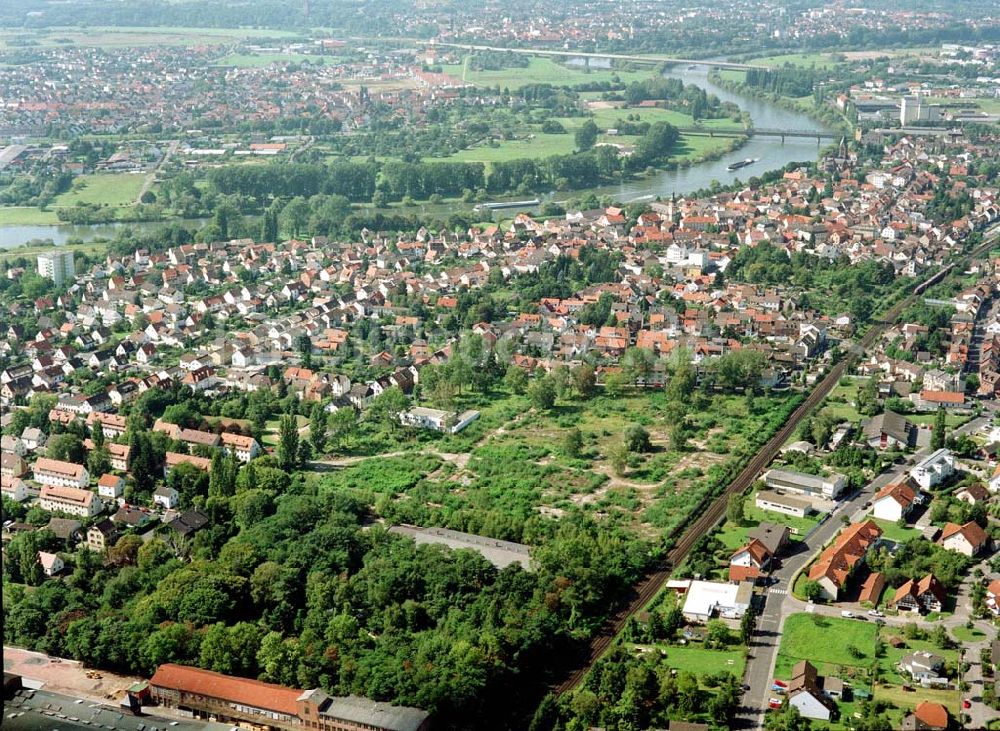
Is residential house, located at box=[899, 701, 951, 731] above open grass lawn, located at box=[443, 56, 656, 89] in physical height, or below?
below

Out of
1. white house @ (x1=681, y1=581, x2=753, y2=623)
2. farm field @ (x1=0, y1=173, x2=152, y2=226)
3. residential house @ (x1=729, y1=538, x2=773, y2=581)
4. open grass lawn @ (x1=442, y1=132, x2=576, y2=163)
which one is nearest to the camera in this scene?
white house @ (x1=681, y1=581, x2=753, y2=623)

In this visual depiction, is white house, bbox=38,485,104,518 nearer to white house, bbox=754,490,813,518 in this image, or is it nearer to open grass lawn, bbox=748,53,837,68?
white house, bbox=754,490,813,518

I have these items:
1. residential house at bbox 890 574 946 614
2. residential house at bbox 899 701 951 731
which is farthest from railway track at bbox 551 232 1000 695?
residential house at bbox 899 701 951 731

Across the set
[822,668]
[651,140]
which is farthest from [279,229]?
[822,668]

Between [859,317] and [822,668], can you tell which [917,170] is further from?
[822,668]

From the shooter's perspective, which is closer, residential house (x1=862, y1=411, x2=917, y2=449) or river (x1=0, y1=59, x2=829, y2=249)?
residential house (x1=862, y1=411, x2=917, y2=449)

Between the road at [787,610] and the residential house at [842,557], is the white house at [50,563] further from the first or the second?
the residential house at [842,557]
